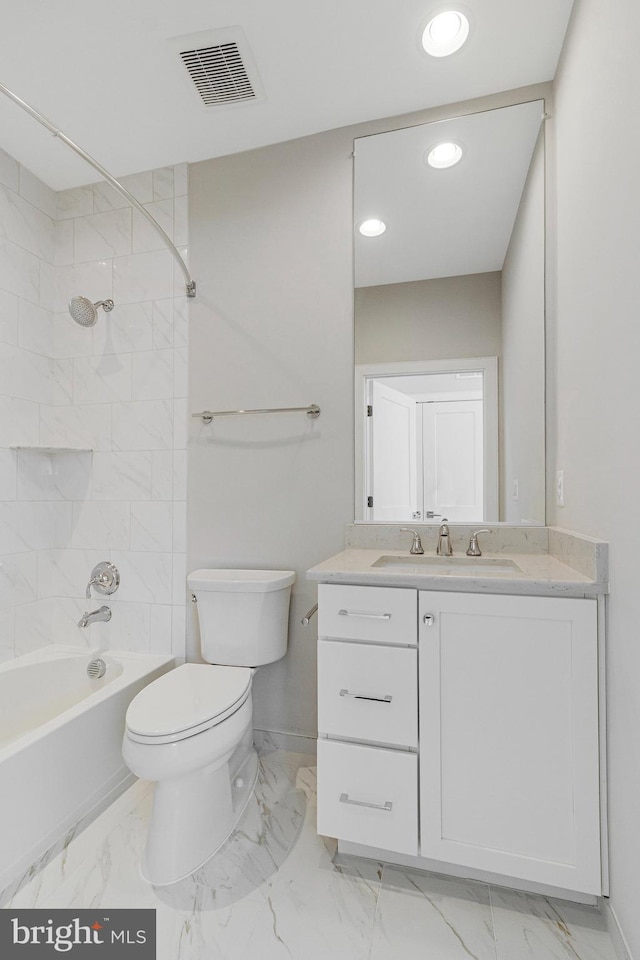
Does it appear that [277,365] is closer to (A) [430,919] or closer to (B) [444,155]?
(B) [444,155]

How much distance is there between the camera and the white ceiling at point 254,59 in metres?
1.53

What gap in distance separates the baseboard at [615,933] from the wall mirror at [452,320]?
1.08 metres

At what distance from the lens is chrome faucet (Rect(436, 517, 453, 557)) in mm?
1798

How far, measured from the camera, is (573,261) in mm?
1507

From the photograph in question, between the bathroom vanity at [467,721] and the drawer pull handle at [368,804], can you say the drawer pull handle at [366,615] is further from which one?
the drawer pull handle at [368,804]

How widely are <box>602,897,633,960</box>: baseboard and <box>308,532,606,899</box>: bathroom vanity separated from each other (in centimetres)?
6

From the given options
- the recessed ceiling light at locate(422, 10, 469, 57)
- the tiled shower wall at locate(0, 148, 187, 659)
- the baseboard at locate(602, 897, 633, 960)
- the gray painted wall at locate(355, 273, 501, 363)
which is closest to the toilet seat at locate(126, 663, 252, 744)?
the tiled shower wall at locate(0, 148, 187, 659)

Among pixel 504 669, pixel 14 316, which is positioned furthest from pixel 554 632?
pixel 14 316

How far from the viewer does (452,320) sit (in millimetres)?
1889

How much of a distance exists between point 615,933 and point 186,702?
1231 millimetres

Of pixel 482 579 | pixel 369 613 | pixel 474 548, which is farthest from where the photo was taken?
pixel 474 548

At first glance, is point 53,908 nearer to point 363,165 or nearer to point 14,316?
point 14,316

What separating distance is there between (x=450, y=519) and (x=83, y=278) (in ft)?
6.68

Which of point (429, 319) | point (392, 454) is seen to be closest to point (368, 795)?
point (392, 454)
